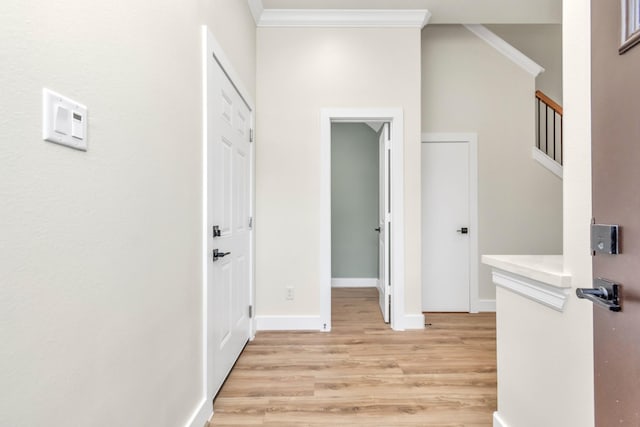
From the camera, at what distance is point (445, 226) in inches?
141

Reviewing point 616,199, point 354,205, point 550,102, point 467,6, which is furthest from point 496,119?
point 616,199

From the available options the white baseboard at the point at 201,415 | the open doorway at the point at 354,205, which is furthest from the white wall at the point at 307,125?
the open doorway at the point at 354,205

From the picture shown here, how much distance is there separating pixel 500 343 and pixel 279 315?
1.97m

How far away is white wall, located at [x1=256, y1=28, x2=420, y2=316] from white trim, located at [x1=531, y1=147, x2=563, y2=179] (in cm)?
147

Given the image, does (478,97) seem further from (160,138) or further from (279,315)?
(160,138)

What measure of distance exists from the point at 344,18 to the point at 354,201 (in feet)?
8.38

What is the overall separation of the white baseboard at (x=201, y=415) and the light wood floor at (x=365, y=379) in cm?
5

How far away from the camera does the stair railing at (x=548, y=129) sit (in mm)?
3811

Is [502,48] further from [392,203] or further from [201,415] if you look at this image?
[201,415]

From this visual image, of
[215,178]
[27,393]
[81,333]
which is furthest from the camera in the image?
[215,178]

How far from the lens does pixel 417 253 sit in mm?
3043

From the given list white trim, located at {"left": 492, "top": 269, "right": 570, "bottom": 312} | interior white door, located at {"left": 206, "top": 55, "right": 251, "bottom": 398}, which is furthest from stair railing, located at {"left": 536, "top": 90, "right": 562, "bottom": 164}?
interior white door, located at {"left": 206, "top": 55, "right": 251, "bottom": 398}

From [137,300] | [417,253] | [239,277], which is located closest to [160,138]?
[137,300]

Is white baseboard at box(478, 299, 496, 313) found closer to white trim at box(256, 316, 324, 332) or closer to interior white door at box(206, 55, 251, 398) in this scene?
white trim at box(256, 316, 324, 332)
